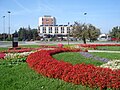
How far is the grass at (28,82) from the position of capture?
311 inches

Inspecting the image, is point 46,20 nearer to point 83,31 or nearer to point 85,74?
point 83,31

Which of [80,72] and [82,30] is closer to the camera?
[80,72]

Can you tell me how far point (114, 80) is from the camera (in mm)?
7086

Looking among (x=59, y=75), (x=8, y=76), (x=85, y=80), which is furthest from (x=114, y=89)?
(x=8, y=76)

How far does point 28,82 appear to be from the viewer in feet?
28.6

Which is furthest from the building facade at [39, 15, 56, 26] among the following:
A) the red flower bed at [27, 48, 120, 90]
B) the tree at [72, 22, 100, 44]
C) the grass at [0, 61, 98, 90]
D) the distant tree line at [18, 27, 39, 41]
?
the red flower bed at [27, 48, 120, 90]

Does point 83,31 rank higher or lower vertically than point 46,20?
lower

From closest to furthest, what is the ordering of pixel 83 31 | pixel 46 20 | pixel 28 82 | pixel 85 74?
pixel 85 74
pixel 28 82
pixel 83 31
pixel 46 20

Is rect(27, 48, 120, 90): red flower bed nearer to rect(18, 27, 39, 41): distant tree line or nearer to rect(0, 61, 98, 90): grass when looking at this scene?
rect(0, 61, 98, 90): grass

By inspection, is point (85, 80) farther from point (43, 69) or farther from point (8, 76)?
point (8, 76)

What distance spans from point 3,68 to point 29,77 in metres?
2.64

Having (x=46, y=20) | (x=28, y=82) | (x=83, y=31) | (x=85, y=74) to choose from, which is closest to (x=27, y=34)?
(x=46, y=20)

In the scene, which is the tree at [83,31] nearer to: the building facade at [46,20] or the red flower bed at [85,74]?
the red flower bed at [85,74]

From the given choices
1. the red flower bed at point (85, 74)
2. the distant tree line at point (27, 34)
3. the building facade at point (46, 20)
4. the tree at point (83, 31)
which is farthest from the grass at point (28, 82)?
the building facade at point (46, 20)
